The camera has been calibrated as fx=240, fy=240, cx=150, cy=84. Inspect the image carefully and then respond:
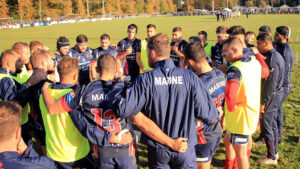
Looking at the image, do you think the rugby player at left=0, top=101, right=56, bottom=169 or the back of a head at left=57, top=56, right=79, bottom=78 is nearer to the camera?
the rugby player at left=0, top=101, right=56, bottom=169

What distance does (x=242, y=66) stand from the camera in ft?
10.6

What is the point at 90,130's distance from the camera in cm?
273

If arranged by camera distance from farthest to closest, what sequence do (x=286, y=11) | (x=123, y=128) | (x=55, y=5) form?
1. (x=55, y=5)
2. (x=286, y=11)
3. (x=123, y=128)

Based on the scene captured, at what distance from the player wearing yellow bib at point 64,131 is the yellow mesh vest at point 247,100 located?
2.13 metres

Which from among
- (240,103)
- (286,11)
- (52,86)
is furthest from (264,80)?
(286,11)

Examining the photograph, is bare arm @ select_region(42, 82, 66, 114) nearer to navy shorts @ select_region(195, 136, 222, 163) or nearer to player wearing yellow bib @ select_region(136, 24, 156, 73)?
Result: navy shorts @ select_region(195, 136, 222, 163)

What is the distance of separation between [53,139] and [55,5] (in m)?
85.2

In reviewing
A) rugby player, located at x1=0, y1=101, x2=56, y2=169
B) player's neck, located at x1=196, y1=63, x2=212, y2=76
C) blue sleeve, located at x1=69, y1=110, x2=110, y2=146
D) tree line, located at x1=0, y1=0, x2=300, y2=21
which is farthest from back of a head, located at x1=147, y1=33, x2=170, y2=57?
tree line, located at x1=0, y1=0, x2=300, y2=21

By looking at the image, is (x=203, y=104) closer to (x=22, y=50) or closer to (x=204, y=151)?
(x=204, y=151)

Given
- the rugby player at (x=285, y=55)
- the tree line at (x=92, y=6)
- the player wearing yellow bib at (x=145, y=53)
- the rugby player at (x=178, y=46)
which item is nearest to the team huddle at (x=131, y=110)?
the rugby player at (x=285, y=55)

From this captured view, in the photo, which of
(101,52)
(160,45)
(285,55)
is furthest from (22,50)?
(285,55)

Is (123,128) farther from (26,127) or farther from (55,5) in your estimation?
(55,5)

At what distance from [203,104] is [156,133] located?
1.93 feet

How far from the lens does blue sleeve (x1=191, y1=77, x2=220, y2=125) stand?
2.54 metres
